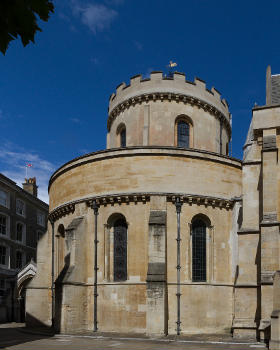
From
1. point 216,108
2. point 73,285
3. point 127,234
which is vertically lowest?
point 73,285

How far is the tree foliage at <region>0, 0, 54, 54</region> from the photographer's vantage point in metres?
4.30

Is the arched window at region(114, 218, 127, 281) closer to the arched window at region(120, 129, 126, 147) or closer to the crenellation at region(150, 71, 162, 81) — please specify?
the arched window at region(120, 129, 126, 147)

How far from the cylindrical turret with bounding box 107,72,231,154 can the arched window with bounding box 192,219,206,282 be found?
7.07 meters

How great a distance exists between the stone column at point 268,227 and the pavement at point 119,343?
1.78 meters

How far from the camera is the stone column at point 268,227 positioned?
19.0 m

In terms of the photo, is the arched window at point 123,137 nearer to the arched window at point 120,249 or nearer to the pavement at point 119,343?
the arched window at point 120,249

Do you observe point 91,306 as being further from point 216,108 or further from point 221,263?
point 216,108

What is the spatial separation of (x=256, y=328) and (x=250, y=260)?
3.03 m

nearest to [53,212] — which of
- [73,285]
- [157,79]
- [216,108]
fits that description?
[73,285]

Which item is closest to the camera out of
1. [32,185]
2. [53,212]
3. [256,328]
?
[256,328]

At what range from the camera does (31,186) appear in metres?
50.0

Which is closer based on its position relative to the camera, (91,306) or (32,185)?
(91,306)

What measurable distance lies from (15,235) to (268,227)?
2925 centimetres

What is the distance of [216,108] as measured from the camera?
3052 centimetres
